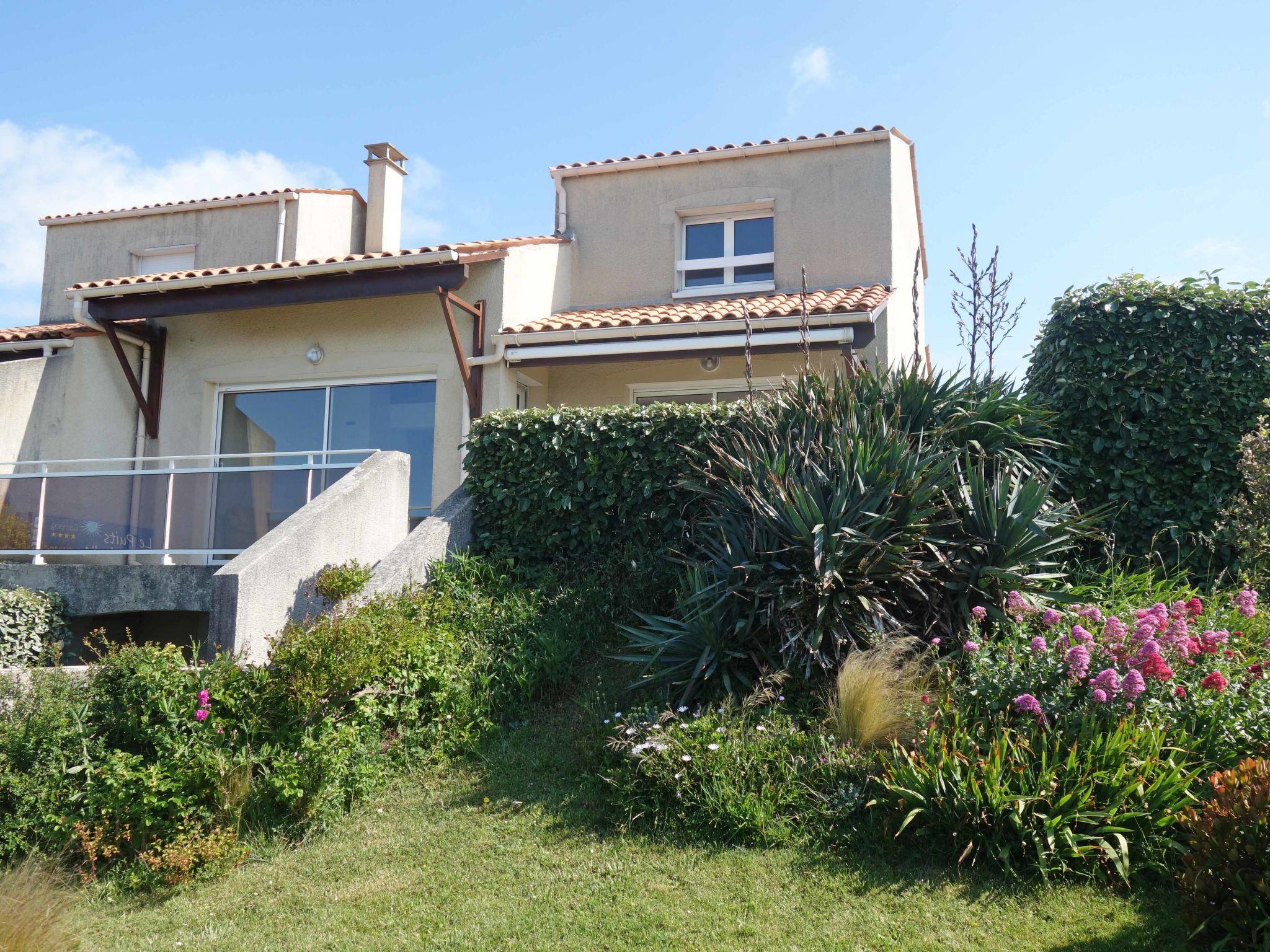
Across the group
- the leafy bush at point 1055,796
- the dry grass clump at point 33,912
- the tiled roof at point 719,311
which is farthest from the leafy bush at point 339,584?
the leafy bush at point 1055,796

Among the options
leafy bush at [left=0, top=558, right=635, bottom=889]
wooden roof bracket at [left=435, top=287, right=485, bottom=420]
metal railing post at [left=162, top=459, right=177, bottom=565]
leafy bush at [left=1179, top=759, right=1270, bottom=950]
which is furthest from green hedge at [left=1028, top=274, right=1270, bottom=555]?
metal railing post at [left=162, top=459, right=177, bottom=565]

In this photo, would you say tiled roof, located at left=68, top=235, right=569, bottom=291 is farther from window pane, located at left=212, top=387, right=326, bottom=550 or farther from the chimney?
the chimney

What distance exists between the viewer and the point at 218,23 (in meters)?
9.09

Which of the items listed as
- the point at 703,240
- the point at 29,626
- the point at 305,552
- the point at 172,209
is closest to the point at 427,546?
the point at 305,552

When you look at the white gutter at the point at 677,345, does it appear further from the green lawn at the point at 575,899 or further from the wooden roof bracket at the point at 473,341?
the green lawn at the point at 575,899

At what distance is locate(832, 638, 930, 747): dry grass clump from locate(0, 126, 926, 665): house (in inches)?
203

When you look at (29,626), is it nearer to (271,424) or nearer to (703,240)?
(271,424)

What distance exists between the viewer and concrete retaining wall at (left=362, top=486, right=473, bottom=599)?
28.6ft

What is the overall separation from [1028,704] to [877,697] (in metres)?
0.90

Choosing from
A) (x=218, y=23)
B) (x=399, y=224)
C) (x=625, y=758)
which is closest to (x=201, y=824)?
(x=625, y=758)

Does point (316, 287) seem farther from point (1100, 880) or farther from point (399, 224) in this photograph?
point (1100, 880)

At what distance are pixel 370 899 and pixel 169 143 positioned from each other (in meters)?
8.41

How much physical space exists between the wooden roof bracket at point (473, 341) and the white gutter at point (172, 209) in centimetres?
645

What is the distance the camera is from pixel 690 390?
13.1 meters
